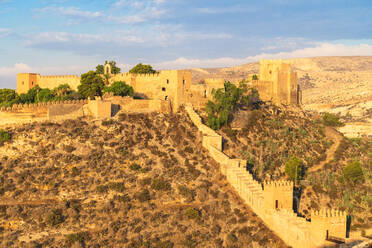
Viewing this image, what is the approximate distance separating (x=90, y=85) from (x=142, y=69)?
9.40 m

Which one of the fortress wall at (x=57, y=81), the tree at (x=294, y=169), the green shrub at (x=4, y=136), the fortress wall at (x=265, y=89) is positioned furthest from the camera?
the fortress wall at (x=265, y=89)

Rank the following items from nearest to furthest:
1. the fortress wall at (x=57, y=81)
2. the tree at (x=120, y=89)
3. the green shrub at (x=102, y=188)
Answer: the green shrub at (x=102, y=188) → the tree at (x=120, y=89) → the fortress wall at (x=57, y=81)

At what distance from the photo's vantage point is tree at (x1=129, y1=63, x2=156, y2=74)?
61731 millimetres

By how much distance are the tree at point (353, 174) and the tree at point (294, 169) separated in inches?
207

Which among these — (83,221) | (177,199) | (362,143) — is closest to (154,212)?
(177,199)

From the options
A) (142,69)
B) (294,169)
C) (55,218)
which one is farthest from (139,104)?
(55,218)

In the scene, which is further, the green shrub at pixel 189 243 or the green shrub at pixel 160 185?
the green shrub at pixel 160 185

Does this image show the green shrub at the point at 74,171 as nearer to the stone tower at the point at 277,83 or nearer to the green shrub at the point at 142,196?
the green shrub at the point at 142,196

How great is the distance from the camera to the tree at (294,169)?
161 feet

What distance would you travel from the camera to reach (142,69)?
2451 inches

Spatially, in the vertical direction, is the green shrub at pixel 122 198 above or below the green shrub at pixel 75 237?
above

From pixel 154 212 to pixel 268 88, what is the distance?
3139 centimetres

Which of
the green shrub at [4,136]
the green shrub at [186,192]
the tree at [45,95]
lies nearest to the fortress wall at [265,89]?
the green shrub at [186,192]

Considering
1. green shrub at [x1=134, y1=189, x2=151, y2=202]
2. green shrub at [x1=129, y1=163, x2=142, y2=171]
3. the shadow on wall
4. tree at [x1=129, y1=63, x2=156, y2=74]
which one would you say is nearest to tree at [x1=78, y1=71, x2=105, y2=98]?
the shadow on wall
